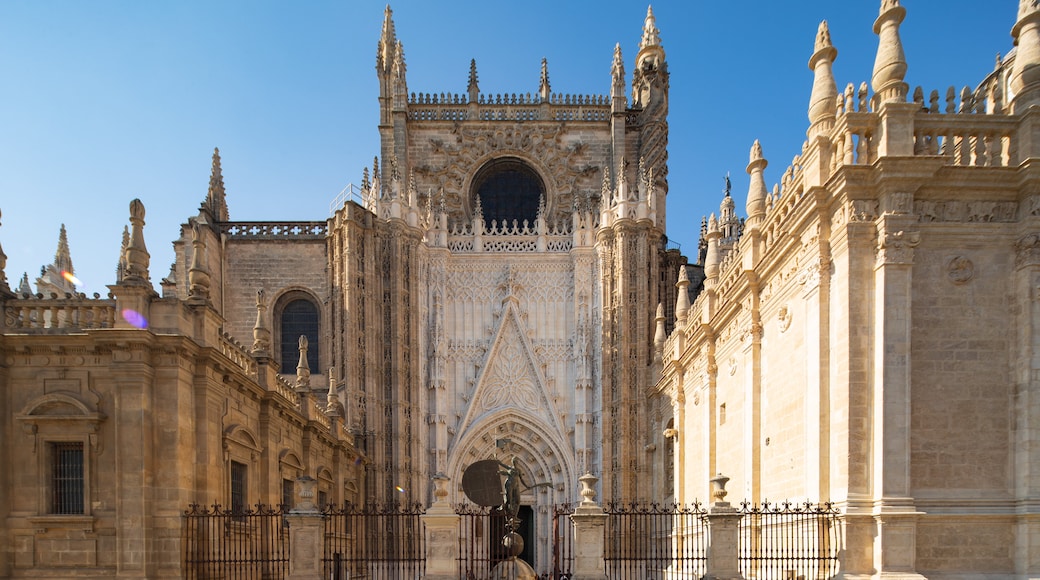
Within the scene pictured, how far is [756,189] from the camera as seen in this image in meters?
15.8

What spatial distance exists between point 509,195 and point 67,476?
2233 cm

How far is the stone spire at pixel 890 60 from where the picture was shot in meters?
10.6

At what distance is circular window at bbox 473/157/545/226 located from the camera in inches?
1267

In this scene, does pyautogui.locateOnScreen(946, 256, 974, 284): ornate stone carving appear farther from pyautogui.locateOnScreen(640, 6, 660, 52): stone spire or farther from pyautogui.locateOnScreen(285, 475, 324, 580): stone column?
pyautogui.locateOnScreen(640, 6, 660, 52): stone spire

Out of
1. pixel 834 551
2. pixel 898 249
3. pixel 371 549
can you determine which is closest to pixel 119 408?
pixel 834 551

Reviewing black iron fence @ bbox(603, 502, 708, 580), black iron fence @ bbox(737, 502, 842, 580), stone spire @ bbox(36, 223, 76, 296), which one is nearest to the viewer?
black iron fence @ bbox(737, 502, 842, 580)

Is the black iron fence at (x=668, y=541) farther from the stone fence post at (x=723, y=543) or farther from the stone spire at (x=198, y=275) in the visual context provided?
the stone spire at (x=198, y=275)

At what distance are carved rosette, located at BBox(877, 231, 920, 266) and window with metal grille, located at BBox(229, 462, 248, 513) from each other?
38.5ft

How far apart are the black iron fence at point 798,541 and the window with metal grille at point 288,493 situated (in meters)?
10.2

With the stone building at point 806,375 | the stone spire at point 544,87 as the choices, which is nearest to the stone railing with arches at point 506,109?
the stone spire at point 544,87

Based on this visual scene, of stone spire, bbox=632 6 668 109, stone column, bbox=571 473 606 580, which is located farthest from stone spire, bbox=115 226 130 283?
stone spire, bbox=632 6 668 109

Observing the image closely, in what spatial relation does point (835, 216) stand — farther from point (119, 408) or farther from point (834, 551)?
point (119, 408)

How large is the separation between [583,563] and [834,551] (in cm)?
414

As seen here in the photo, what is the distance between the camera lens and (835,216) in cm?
1098
